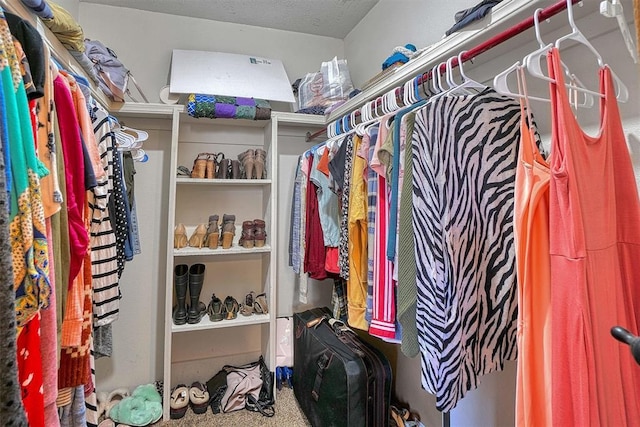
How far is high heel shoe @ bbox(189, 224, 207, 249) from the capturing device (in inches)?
73.2

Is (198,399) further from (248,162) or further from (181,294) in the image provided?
(248,162)

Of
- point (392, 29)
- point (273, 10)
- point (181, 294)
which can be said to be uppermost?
point (273, 10)

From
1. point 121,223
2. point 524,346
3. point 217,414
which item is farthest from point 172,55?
point 524,346

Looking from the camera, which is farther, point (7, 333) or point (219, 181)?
point (219, 181)

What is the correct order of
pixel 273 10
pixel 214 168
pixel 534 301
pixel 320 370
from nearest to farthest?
1. pixel 534 301
2. pixel 320 370
3. pixel 214 168
4. pixel 273 10

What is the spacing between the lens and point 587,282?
0.55 m

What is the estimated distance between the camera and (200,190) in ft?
6.64

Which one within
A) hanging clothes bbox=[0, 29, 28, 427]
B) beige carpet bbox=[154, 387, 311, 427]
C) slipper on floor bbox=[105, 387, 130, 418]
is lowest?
beige carpet bbox=[154, 387, 311, 427]

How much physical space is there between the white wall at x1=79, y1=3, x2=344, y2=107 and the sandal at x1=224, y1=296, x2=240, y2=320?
131 cm

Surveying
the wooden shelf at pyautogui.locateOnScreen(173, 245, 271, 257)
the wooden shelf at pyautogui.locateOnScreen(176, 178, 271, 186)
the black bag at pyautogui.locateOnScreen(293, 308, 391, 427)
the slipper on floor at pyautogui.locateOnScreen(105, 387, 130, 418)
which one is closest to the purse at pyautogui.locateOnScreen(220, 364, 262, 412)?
the black bag at pyautogui.locateOnScreen(293, 308, 391, 427)

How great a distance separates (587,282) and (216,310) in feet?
5.87

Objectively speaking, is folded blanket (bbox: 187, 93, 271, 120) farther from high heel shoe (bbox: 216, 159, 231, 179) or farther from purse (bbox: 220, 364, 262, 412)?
purse (bbox: 220, 364, 262, 412)

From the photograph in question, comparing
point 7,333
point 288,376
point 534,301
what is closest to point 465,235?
point 534,301

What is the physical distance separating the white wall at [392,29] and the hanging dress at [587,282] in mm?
987
